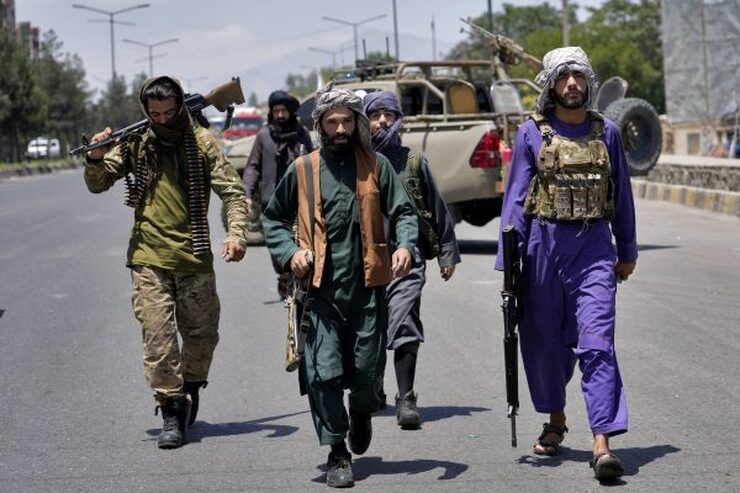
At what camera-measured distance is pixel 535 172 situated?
6.91 m

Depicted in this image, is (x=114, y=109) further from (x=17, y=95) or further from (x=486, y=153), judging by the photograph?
(x=486, y=153)

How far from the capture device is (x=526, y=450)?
720cm

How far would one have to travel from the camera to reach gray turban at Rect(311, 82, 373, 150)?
21.6ft

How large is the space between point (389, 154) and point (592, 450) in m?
1.86

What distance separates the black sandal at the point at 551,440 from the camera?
7.03 metres

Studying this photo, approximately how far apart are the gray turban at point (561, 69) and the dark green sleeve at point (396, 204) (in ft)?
2.41

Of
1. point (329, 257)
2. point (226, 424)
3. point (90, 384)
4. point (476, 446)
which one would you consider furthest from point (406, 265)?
point (90, 384)

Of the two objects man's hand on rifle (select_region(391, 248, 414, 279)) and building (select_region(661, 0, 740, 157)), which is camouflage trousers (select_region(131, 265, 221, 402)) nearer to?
man's hand on rifle (select_region(391, 248, 414, 279))

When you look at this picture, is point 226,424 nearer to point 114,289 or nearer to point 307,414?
point 307,414

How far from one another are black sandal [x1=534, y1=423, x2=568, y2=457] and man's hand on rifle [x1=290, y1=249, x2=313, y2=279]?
1379mm

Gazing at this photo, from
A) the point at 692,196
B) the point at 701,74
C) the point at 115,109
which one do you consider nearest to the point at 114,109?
the point at 115,109

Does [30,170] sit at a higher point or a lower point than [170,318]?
higher

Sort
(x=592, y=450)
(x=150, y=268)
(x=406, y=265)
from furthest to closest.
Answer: (x=150, y=268), (x=592, y=450), (x=406, y=265)

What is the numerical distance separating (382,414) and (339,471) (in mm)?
1789
